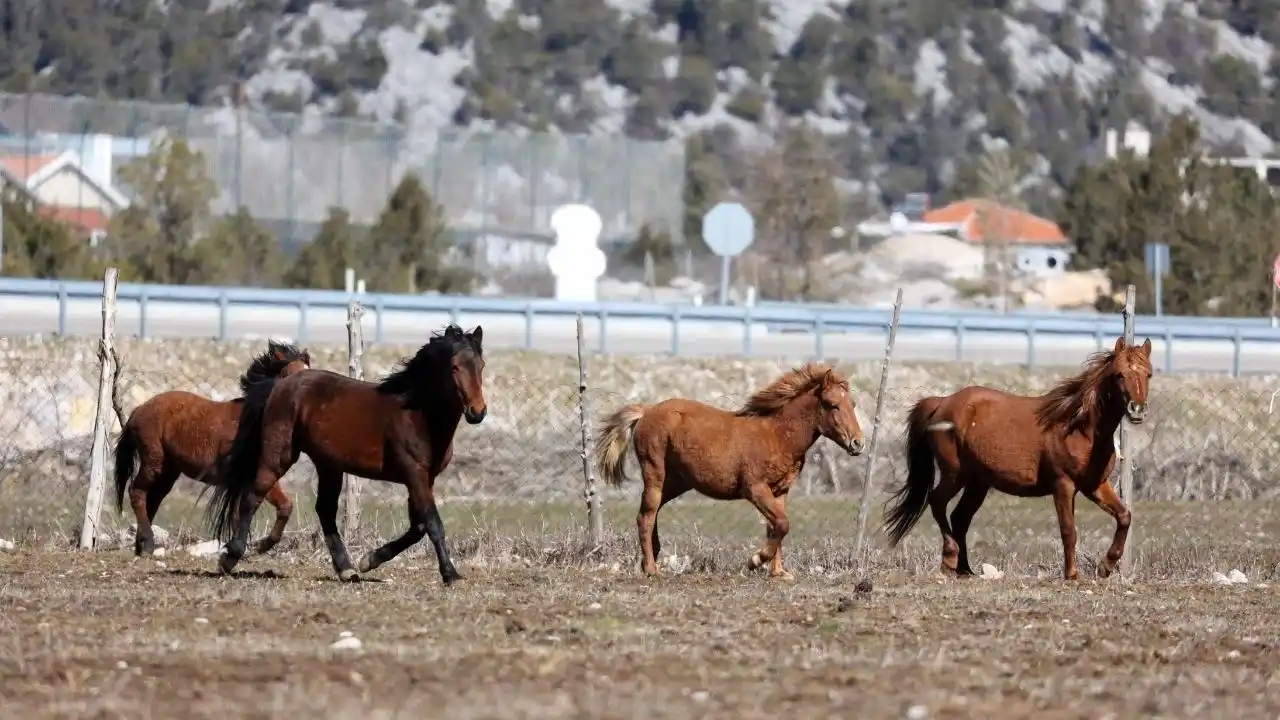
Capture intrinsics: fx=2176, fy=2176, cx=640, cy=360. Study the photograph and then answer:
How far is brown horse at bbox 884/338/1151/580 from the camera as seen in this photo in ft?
52.2

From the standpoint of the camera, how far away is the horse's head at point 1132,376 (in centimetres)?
1548

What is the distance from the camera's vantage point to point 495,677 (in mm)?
9359

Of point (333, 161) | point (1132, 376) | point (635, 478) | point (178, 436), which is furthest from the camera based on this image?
point (333, 161)

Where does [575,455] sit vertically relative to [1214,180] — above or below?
below

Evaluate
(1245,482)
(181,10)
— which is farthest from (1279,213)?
(181,10)

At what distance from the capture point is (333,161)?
60625 millimetres

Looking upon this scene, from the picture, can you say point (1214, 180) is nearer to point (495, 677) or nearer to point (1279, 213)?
point (1279, 213)

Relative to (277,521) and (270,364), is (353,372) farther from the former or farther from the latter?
(277,521)

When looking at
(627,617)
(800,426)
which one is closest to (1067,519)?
(800,426)

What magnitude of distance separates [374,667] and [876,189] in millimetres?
125371

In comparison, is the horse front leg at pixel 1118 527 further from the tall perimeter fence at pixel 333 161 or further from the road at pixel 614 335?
the tall perimeter fence at pixel 333 161

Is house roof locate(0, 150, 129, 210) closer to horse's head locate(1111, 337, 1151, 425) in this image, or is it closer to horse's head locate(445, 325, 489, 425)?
horse's head locate(445, 325, 489, 425)

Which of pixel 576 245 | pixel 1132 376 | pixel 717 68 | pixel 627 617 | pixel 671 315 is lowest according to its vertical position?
pixel 627 617

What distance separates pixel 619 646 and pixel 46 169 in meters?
54.2
